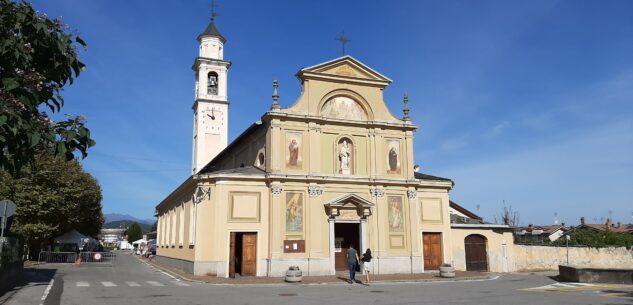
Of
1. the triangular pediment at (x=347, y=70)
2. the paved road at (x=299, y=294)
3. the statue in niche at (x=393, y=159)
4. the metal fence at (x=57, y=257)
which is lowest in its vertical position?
the paved road at (x=299, y=294)

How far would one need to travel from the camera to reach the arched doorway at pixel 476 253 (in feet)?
102

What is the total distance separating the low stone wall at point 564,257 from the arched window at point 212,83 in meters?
29.0

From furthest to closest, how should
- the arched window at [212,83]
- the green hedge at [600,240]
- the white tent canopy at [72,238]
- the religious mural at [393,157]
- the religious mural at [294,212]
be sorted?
the arched window at [212,83] → the white tent canopy at [72,238] → the green hedge at [600,240] → the religious mural at [393,157] → the religious mural at [294,212]

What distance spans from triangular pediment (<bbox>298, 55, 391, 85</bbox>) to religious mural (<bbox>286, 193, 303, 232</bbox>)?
707 centimetres

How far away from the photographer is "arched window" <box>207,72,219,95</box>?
1828 inches

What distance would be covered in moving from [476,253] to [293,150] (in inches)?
525

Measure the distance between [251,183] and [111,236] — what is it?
159 metres

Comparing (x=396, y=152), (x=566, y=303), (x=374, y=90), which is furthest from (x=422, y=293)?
(x=374, y=90)

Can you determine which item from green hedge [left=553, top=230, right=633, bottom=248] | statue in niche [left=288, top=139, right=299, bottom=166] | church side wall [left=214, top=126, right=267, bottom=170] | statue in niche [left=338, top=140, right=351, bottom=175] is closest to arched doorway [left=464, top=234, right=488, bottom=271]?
statue in niche [left=338, top=140, right=351, bottom=175]

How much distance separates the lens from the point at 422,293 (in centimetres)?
1833

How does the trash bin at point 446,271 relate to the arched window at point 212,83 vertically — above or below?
below

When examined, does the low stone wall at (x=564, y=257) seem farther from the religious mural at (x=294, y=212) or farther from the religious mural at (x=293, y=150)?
the religious mural at (x=293, y=150)

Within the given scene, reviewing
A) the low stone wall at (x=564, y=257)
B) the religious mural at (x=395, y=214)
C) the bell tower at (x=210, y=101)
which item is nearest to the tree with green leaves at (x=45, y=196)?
the bell tower at (x=210, y=101)

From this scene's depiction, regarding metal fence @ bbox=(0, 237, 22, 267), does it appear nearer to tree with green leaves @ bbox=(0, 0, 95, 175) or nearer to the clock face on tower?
tree with green leaves @ bbox=(0, 0, 95, 175)
